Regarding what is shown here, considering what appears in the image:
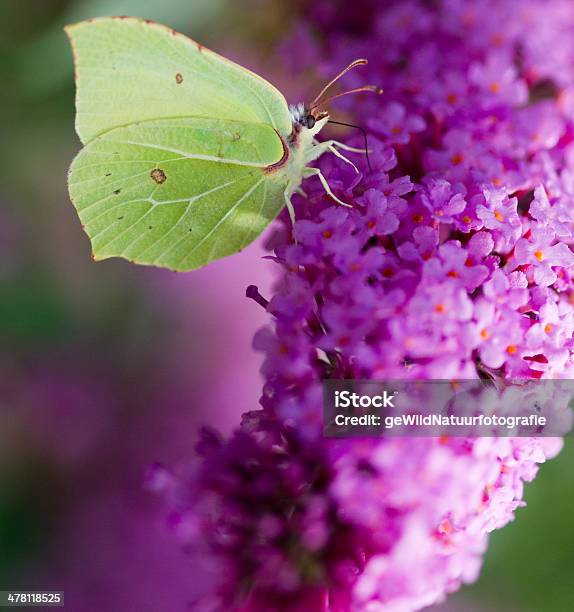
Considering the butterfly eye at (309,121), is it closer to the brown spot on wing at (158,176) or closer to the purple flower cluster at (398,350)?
the purple flower cluster at (398,350)

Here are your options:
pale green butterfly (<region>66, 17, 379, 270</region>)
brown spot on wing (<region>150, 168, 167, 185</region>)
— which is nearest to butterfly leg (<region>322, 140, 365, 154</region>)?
pale green butterfly (<region>66, 17, 379, 270</region>)

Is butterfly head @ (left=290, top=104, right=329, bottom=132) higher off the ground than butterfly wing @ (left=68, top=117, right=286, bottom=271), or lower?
higher

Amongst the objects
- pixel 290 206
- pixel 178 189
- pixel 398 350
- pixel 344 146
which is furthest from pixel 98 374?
pixel 398 350

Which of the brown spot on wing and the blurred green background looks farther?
the blurred green background

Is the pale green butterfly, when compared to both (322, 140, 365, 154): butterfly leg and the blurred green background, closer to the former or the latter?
(322, 140, 365, 154): butterfly leg

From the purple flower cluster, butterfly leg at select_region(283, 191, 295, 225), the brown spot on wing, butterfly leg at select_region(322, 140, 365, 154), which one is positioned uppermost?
butterfly leg at select_region(322, 140, 365, 154)

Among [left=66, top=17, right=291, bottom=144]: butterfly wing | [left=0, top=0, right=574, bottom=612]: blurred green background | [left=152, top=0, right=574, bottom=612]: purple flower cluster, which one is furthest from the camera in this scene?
[left=0, top=0, right=574, bottom=612]: blurred green background

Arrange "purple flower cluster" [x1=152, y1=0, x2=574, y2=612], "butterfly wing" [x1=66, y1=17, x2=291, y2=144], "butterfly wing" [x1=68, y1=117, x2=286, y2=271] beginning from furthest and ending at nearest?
"butterfly wing" [x1=68, y1=117, x2=286, y2=271] < "butterfly wing" [x1=66, y1=17, x2=291, y2=144] < "purple flower cluster" [x1=152, y1=0, x2=574, y2=612]

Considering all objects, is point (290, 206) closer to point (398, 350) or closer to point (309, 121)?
point (309, 121)
